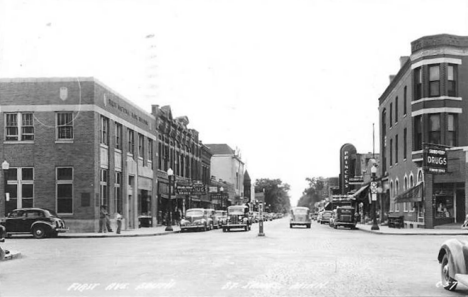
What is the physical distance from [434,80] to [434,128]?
327 cm

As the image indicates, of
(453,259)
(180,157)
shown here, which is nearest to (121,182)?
(180,157)

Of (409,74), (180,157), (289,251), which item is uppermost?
(409,74)

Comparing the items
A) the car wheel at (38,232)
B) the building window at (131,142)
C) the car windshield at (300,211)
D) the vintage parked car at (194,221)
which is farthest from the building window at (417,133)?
the car wheel at (38,232)

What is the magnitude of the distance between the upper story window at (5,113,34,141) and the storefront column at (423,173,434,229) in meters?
25.8

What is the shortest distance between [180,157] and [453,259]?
5465 cm

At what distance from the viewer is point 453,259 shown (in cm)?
1088

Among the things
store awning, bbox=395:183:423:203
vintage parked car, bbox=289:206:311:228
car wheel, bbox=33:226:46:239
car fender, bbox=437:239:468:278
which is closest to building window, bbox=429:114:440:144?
store awning, bbox=395:183:423:203

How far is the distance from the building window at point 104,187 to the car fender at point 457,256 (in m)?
31.4

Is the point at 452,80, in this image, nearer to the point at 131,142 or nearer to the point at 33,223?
the point at 131,142

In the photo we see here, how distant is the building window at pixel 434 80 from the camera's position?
41.8m

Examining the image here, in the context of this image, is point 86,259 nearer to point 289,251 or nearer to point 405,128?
point 289,251

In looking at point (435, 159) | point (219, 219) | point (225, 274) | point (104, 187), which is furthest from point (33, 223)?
point (435, 159)

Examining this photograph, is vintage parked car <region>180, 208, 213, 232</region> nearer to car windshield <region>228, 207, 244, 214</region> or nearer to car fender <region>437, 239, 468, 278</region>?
car windshield <region>228, 207, 244, 214</region>

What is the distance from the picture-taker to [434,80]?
41938mm
